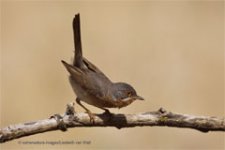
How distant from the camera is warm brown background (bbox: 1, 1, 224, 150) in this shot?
11.0 m

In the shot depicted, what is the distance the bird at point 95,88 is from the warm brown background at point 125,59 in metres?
2.66

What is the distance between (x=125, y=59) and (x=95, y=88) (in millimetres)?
4782

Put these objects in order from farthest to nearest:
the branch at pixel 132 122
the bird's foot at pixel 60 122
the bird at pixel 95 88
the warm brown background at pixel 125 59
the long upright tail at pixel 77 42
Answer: the warm brown background at pixel 125 59, the long upright tail at pixel 77 42, the bird at pixel 95 88, the bird's foot at pixel 60 122, the branch at pixel 132 122

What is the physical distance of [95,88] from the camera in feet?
24.6

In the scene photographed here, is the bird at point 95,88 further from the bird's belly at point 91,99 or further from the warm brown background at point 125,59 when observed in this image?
the warm brown background at point 125,59

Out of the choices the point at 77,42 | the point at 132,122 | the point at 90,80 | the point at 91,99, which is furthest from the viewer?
the point at 77,42

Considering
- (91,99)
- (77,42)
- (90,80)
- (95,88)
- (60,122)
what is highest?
(77,42)

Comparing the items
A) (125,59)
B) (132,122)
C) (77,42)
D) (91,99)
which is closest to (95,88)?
(91,99)

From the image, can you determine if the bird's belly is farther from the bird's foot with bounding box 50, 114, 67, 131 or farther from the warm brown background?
the warm brown background

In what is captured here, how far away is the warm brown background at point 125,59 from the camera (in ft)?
35.9

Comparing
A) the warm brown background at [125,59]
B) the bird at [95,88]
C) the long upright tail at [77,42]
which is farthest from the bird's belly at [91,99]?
the warm brown background at [125,59]

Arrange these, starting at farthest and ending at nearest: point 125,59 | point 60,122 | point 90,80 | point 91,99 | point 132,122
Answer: point 125,59
point 90,80
point 91,99
point 132,122
point 60,122

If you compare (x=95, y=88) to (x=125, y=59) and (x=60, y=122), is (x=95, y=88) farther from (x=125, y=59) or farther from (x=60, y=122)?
(x=125, y=59)

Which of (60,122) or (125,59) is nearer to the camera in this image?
(60,122)
